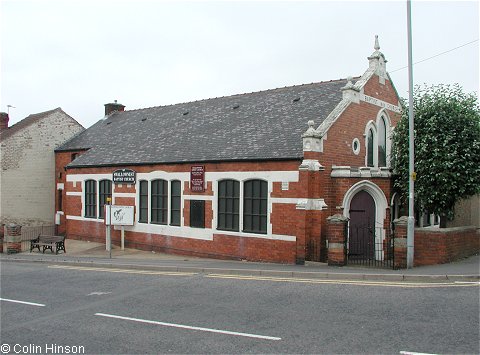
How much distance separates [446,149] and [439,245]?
3363 millimetres

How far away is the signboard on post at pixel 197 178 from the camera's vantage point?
20.1 m

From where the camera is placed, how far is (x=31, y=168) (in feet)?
99.8

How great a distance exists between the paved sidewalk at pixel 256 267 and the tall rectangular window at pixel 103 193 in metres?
2.68

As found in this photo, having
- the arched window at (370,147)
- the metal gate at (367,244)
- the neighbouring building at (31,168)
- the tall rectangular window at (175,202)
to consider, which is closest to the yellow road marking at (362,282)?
the metal gate at (367,244)

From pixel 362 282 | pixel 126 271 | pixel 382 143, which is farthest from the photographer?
pixel 382 143

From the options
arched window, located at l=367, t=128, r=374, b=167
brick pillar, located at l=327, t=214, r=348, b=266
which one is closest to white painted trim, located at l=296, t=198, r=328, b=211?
brick pillar, located at l=327, t=214, r=348, b=266

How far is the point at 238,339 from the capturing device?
7.90m

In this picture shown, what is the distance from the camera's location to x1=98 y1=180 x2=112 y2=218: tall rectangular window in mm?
25633

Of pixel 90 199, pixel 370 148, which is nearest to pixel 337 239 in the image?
pixel 370 148

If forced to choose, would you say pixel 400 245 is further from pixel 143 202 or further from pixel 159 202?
pixel 143 202

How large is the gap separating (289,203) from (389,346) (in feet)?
33.3

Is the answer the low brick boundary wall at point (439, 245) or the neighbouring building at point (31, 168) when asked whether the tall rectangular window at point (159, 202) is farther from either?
the low brick boundary wall at point (439, 245)

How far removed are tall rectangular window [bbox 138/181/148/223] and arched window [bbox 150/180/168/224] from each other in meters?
0.55

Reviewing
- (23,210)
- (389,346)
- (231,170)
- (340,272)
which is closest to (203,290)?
(340,272)
